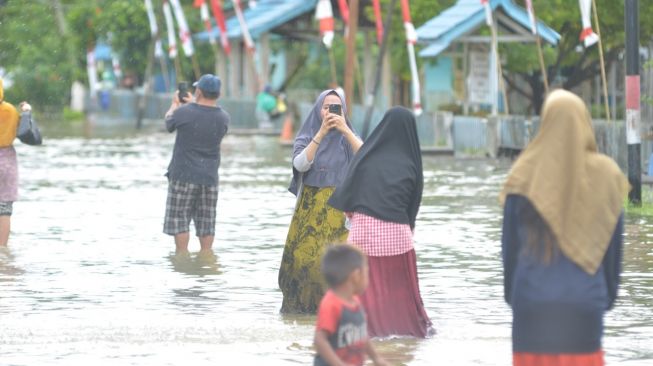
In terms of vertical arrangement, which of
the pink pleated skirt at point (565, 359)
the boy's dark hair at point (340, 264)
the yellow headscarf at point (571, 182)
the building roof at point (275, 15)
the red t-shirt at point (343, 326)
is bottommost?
the pink pleated skirt at point (565, 359)

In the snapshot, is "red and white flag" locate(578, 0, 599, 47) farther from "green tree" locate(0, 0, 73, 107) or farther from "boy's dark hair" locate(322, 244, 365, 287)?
"green tree" locate(0, 0, 73, 107)

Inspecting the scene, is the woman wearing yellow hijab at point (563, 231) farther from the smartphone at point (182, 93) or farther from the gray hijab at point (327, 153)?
the smartphone at point (182, 93)

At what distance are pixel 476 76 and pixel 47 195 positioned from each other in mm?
13873

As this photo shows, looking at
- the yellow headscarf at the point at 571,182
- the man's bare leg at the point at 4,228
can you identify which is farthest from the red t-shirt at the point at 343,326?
the man's bare leg at the point at 4,228

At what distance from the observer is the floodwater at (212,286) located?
10.4 metres

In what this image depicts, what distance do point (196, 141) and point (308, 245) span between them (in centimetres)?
362

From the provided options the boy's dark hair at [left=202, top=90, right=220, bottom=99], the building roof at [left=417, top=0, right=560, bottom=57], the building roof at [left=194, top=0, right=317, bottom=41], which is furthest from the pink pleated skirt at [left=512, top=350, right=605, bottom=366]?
the building roof at [left=194, top=0, right=317, bottom=41]

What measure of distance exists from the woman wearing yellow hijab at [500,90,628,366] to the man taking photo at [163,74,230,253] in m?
8.33

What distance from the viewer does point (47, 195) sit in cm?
2422

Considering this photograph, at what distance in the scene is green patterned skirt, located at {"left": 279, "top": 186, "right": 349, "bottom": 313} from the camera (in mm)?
11570

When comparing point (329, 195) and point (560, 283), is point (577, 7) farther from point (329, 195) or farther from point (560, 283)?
point (560, 283)

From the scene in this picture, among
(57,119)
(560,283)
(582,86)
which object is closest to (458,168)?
(582,86)

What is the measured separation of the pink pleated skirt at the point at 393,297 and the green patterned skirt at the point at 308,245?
3.43ft

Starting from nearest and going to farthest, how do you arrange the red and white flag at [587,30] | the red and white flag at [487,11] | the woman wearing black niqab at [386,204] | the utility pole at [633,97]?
the woman wearing black niqab at [386,204] < the utility pole at [633,97] < the red and white flag at [587,30] < the red and white flag at [487,11]
